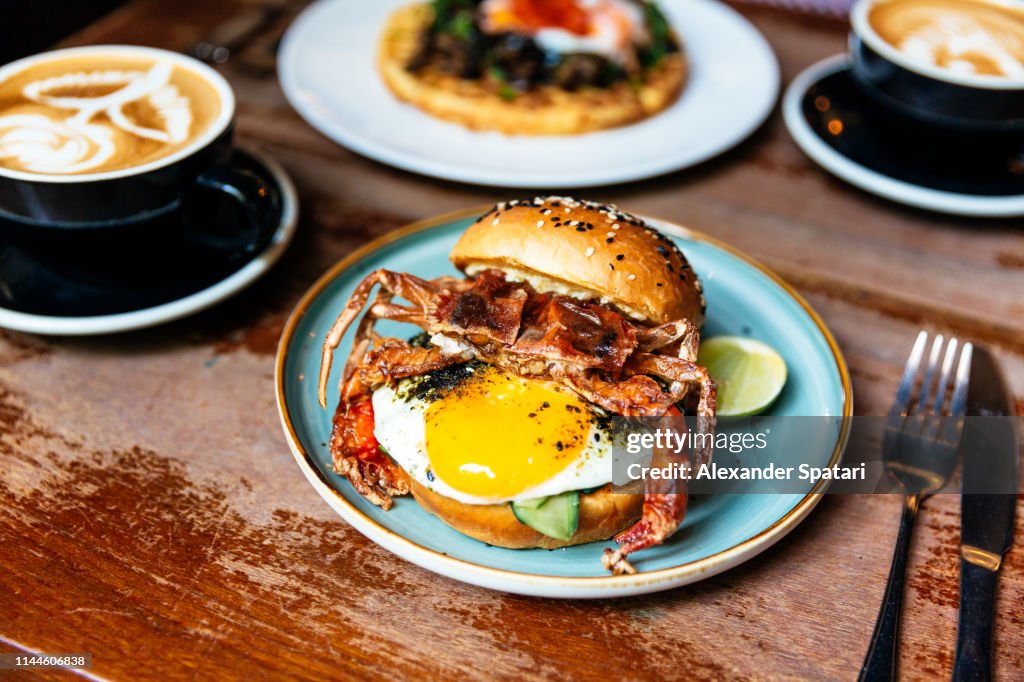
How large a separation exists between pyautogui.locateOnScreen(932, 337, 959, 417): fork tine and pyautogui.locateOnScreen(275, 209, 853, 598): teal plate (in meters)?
0.29

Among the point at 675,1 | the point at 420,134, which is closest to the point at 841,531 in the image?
the point at 420,134

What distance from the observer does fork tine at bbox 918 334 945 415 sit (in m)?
2.01

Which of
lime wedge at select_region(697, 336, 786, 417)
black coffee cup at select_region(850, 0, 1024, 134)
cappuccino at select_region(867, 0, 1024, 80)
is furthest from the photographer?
cappuccino at select_region(867, 0, 1024, 80)

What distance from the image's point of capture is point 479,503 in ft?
5.07

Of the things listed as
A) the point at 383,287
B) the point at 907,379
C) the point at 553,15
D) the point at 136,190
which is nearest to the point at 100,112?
the point at 136,190

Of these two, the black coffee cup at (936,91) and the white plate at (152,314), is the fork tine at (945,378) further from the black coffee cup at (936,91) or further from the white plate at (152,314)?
the white plate at (152,314)

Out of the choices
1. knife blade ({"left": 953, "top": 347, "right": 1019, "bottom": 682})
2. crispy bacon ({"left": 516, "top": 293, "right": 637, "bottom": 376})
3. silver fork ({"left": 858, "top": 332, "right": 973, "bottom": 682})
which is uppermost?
crispy bacon ({"left": 516, "top": 293, "right": 637, "bottom": 376})

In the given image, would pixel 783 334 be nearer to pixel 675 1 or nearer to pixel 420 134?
pixel 420 134

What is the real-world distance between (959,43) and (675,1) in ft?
4.76

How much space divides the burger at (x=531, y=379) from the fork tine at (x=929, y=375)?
1.97ft

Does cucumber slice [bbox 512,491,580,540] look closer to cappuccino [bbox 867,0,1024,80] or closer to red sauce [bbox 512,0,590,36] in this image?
cappuccino [bbox 867,0,1024,80]

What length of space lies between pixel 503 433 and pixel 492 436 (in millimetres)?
23

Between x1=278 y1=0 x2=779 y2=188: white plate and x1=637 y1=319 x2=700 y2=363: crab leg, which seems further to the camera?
x1=278 y1=0 x2=779 y2=188: white plate
